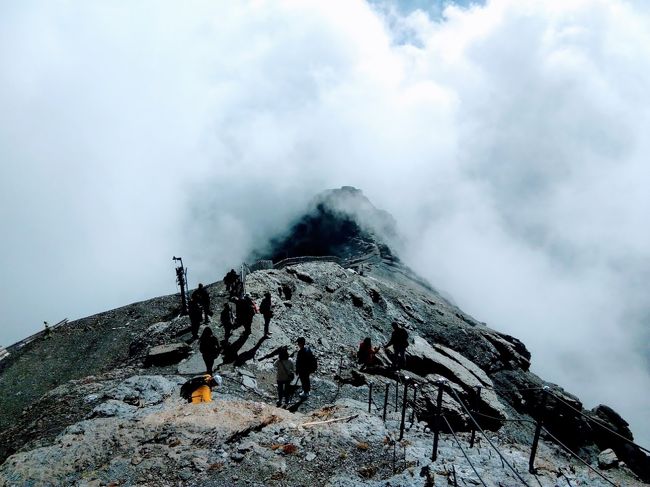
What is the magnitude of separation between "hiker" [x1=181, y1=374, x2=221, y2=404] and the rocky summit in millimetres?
294

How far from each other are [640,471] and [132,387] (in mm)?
21345

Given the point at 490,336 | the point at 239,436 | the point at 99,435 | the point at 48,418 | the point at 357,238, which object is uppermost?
the point at 357,238

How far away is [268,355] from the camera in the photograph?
16047 millimetres

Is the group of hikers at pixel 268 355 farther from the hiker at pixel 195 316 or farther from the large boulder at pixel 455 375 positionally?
the large boulder at pixel 455 375

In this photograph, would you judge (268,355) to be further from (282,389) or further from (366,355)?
(366,355)

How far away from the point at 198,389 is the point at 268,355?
4.40 m

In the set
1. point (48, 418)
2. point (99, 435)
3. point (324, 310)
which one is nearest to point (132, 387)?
point (48, 418)

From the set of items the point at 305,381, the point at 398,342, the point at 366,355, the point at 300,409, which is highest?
the point at 398,342

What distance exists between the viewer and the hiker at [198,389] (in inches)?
448

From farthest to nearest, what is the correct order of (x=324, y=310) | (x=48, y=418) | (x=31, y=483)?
(x=324, y=310)
(x=48, y=418)
(x=31, y=483)

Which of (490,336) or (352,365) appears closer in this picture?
(352,365)

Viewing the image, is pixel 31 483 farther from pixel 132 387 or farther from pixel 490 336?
pixel 490 336

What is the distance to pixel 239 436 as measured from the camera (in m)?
8.18

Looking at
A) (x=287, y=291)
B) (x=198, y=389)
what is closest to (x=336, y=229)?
(x=287, y=291)
